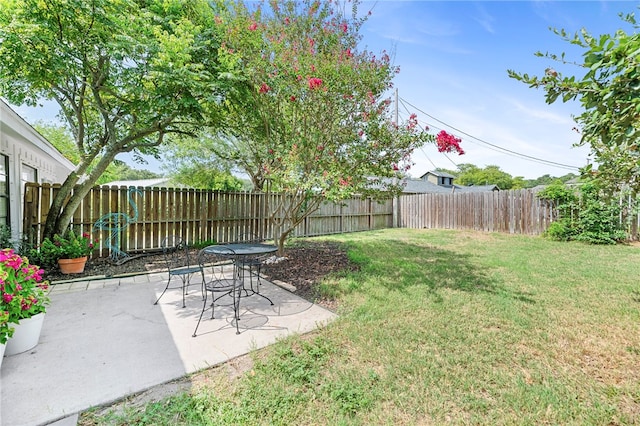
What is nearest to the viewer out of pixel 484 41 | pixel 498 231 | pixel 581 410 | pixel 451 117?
pixel 581 410

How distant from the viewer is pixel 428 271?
5.30 meters

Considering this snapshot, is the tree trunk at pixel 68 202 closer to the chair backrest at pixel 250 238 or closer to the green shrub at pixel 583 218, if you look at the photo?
the chair backrest at pixel 250 238

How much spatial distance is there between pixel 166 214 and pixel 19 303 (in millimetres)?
5069

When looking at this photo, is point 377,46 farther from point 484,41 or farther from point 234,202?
point 234,202

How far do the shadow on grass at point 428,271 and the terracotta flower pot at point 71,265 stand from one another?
16.5ft

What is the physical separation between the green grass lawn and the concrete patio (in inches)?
10.6

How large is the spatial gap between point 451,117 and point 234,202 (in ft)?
59.0

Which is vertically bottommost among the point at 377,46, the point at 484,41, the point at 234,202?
the point at 234,202

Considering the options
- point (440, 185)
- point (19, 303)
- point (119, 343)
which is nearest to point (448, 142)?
point (119, 343)

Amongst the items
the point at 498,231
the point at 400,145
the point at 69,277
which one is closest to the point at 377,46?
the point at 400,145

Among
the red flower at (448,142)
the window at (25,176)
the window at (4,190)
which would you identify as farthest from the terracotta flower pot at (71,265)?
the red flower at (448,142)

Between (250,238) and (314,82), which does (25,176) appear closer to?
(250,238)

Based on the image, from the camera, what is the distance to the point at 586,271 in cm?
513

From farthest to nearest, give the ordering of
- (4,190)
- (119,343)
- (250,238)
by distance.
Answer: (250,238)
(4,190)
(119,343)
